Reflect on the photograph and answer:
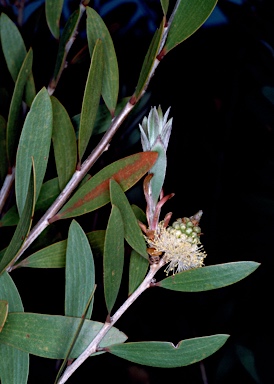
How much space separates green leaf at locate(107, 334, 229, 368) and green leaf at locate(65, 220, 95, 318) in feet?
0.19

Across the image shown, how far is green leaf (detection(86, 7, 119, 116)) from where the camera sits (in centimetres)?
61

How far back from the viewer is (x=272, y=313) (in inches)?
38.6

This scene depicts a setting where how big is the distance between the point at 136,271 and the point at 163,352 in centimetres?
9

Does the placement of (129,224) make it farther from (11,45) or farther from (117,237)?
(11,45)

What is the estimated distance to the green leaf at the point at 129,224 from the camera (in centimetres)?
52

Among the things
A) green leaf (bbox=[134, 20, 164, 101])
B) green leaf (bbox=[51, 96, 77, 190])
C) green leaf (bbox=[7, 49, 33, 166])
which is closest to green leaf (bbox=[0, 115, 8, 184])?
green leaf (bbox=[7, 49, 33, 166])

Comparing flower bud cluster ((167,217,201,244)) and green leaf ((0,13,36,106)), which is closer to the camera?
flower bud cluster ((167,217,201,244))

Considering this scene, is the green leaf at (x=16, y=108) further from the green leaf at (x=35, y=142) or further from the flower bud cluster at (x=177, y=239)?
the flower bud cluster at (x=177, y=239)

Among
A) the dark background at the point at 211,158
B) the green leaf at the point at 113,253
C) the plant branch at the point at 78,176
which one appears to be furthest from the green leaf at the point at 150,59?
the dark background at the point at 211,158

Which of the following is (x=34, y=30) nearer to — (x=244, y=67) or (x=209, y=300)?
(x=244, y=67)

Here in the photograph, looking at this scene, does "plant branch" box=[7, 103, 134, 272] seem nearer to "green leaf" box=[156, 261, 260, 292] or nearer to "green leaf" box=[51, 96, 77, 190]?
"green leaf" box=[51, 96, 77, 190]

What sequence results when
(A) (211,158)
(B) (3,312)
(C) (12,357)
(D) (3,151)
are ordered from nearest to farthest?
(B) (3,312), (C) (12,357), (D) (3,151), (A) (211,158)

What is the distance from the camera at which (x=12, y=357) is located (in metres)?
0.55

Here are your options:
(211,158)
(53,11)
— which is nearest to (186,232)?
(53,11)
